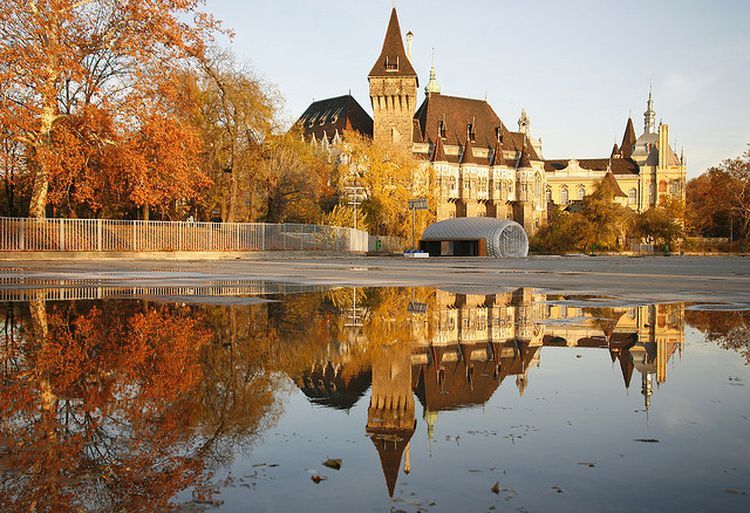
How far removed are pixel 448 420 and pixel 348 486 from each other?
0.90 metres

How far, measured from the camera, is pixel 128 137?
2905 cm

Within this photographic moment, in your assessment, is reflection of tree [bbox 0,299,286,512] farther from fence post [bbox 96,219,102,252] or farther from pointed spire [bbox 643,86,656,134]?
pointed spire [bbox 643,86,656,134]

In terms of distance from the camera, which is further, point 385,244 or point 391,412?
point 385,244

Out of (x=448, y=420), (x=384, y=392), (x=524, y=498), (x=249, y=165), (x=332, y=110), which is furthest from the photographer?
(x=332, y=110)

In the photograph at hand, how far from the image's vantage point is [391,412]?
3150 mm

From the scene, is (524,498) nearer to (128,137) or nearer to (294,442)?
(294,442)

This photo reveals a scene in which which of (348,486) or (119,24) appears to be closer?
(348,486)

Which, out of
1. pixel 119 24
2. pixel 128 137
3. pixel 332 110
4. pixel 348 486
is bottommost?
pixel 348 486

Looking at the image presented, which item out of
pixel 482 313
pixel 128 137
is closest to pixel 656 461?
pixel 482 313

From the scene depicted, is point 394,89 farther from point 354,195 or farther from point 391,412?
point 391,412

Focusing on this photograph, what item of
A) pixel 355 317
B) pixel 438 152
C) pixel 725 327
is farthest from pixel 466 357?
pixel 438 152

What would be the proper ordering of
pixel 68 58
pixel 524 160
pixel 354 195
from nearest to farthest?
pixel 68 58 → pixel 354 195 → pixel 524 160

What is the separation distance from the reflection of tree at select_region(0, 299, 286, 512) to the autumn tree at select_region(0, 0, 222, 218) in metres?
25.3

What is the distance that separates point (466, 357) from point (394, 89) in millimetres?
90389
